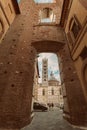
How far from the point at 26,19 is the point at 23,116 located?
809 centimetres

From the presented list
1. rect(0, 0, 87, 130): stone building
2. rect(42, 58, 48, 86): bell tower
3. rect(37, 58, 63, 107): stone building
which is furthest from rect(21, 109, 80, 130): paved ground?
rect(42, 58, 48, 86): bell tower

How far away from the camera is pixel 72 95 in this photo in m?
7.26

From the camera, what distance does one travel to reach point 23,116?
6379 mm

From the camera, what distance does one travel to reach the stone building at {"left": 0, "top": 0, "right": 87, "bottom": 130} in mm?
6613

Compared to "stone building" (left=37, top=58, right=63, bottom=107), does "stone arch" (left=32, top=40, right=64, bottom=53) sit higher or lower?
higher

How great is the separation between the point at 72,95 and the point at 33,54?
374 centimetres

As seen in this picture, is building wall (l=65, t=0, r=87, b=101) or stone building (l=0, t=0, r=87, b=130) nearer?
stone building (l=0, t=0, r=87, b=130)

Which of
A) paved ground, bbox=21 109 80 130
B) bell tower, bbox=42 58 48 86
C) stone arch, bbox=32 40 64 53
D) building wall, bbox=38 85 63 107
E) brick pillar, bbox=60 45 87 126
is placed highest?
stone arch, bbox=32 40 64 53

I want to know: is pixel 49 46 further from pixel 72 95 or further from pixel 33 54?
pixel 72 95

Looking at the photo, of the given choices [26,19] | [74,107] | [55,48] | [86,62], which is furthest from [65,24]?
[74,107]

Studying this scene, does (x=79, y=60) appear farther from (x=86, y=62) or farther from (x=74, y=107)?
(x=74, y=107)

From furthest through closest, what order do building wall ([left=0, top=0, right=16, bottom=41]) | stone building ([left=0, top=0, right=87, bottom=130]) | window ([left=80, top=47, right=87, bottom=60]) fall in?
1. building wall ([left=0, top=0, right=16, bottom=41])
2. window ([left=80, top=47, right=87, bottom=60])
3. stone building ([left=0, top=0, right=87, bottom=130])

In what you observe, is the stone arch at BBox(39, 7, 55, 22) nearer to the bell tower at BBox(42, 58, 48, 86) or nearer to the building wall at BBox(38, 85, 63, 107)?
the building wall at BBox(38, 85, 63, 107)

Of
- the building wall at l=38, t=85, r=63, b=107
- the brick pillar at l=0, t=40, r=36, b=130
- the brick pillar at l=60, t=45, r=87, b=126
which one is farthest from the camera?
the building wall at l=38, t=85, r=63, b=107
